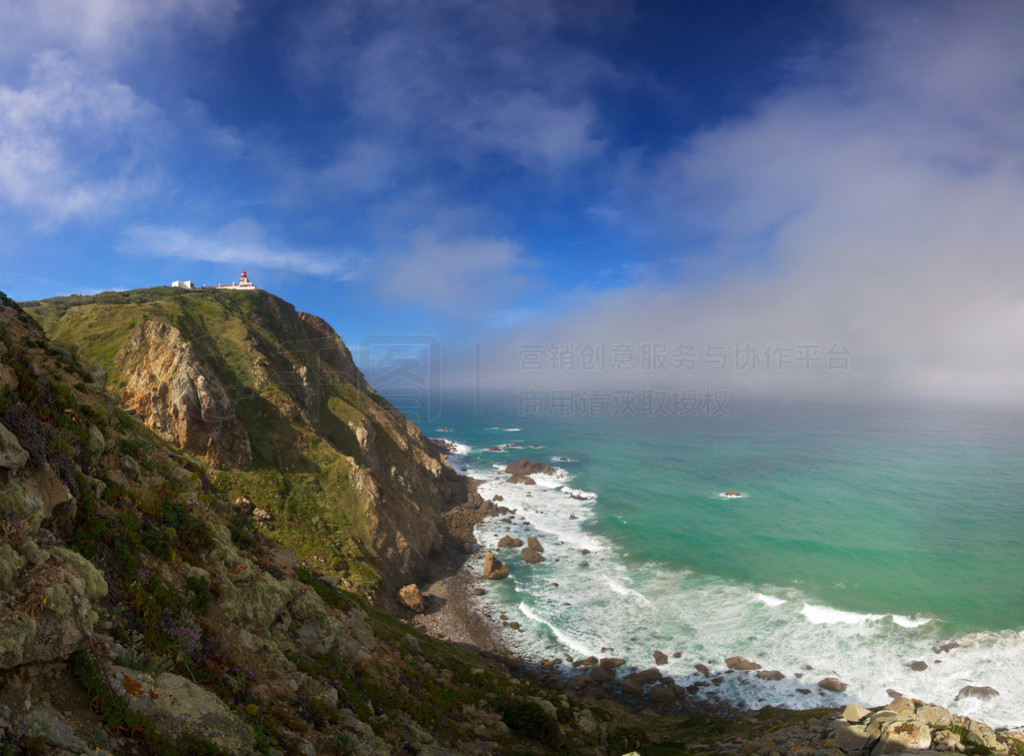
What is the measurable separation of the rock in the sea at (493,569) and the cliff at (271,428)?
621 cm

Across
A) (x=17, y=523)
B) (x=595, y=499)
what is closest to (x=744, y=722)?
(x=17, y=523)

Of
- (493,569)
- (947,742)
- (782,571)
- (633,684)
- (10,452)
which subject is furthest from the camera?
(782,571)

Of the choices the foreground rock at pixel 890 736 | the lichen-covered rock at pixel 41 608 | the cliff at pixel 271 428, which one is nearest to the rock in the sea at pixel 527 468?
the cliff at pixel 271 428

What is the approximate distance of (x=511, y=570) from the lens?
4909 centimetres

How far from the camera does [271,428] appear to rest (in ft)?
146

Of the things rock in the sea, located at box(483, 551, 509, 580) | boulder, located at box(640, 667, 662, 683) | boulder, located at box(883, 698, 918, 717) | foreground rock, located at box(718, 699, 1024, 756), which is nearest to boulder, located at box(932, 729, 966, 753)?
foreground rock, located at box(718, 699, 1024, 756)

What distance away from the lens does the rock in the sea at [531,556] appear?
167ft

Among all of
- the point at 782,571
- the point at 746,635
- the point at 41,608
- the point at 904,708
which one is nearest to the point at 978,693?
the point at 746,635

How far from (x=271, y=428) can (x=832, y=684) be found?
53251 mm

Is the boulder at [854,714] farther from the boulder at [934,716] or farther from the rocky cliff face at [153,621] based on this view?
the rocky cliff face at [153,621]

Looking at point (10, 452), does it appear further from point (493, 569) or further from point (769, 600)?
point (769, 600)

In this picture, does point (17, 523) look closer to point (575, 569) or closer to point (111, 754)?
point (111, 754)

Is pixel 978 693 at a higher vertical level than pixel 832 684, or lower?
higher

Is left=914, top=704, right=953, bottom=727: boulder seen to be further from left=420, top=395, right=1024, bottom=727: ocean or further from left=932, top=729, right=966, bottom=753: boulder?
left=420, top=395, right=1024, bottom=727: ocean
